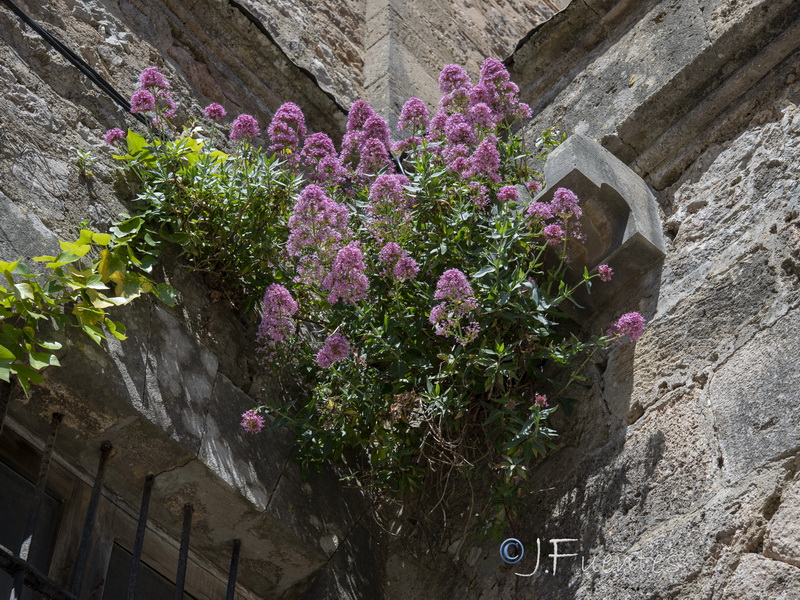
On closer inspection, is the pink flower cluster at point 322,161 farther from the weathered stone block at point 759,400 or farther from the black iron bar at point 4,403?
the weathered stone block at point 759,400

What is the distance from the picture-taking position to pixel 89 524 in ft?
8.49

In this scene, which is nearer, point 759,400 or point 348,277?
point 759,400

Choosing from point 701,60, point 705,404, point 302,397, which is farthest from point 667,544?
point 701,60

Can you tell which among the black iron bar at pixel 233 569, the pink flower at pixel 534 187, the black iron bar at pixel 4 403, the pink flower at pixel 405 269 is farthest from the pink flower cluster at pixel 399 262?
the black iron bar at pixel 4 403

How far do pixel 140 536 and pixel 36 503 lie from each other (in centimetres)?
31

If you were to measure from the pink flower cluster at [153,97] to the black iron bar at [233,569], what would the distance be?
1.32 meters

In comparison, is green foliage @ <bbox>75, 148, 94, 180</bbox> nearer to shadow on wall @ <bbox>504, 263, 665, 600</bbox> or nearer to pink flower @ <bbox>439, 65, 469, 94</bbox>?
pink flower @ <bbox>439, 65, 469, 94</bbox>

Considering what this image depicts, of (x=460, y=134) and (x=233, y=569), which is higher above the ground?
(x=460, y=134)

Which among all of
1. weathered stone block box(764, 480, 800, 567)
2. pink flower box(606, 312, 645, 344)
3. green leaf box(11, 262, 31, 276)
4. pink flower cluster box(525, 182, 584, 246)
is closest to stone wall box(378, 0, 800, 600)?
weathered stone block box(764, 480, 800, 567)

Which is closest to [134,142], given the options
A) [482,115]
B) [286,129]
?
[286,129]

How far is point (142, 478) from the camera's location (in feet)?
9.30

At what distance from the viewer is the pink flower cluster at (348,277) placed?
2.78 meters

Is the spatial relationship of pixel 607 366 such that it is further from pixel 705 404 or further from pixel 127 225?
pixel 127 225

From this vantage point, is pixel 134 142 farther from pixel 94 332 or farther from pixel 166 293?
pixel 94 332
